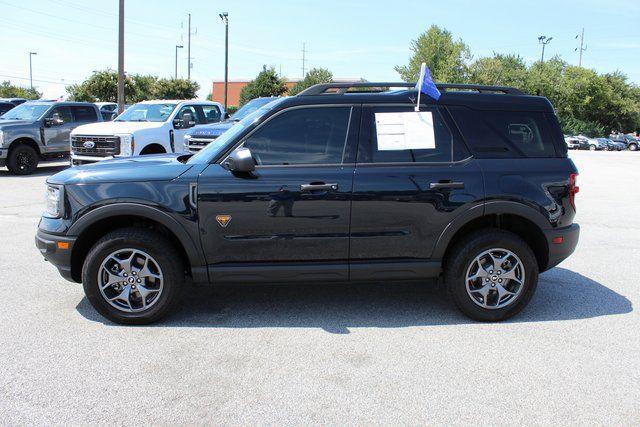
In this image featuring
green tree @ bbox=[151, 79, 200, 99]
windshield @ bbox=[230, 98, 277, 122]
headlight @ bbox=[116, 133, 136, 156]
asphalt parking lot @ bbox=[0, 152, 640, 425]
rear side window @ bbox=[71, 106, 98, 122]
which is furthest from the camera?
green tree @ bbox=[151, 79, 200, 99]

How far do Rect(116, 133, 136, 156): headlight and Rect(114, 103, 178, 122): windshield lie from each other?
1.17 metres

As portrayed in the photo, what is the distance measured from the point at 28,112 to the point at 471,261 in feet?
47.3

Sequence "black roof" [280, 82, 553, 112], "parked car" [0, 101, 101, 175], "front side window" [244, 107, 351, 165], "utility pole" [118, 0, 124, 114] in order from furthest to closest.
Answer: "utility pole" [118, 0, 124, 114], "parked car" [0, 101, 101, 175], "black roof" [280, 82, 553, 112], "front side window" [244, 107, 351, 165]

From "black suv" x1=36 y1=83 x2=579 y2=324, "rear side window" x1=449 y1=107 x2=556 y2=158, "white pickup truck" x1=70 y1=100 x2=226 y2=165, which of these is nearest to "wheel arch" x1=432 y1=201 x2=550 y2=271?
"black suv" x1=36 y1=83 x2=579 y2=324

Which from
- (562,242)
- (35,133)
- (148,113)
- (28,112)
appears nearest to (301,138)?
(562,242)

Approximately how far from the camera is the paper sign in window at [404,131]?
4.40m

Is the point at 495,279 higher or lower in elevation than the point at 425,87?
lower

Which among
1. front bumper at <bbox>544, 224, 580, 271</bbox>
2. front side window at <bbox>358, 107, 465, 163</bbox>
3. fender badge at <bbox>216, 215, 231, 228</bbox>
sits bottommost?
front bumper at <bbox>544, 224, 580, 271</bbox>

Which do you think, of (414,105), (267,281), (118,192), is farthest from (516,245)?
(118,192)

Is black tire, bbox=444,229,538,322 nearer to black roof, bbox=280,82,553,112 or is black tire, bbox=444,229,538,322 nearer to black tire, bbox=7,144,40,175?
black roof, bbox=280,82,553,112

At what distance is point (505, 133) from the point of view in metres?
4.59

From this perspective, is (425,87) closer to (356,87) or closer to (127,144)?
(356,87)

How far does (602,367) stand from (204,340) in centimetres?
283

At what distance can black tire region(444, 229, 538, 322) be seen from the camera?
4418 mm
